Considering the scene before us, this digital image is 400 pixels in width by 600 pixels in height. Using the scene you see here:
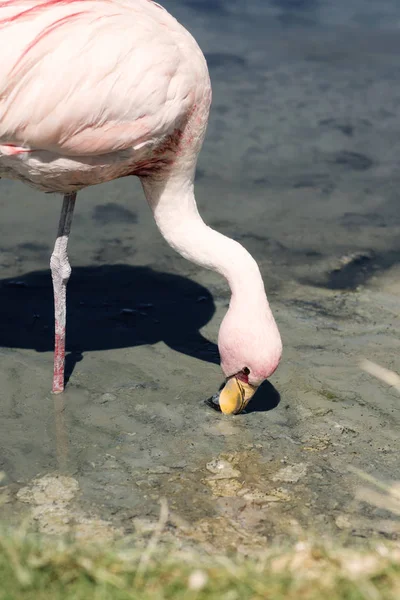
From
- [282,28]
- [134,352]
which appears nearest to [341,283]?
[134,352]

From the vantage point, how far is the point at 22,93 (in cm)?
538

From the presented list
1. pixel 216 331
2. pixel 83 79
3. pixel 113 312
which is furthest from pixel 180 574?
pixel 113 312

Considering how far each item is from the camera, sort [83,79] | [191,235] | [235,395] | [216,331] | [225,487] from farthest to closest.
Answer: [216,331] → [191,235] → [235,395] → [83,79] → [225,487]

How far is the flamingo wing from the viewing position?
5383 mm

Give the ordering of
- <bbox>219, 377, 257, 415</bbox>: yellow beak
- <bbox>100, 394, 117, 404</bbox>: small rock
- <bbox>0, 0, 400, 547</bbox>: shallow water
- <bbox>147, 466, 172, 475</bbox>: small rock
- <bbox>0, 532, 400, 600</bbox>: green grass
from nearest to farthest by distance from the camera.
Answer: <bbox>0, 532, 400, 600</bbox>: green grass < <bbox>0, 0, 400, 547</bbox>: shallow water < <bbox>147, 466, 172, 475</bbox>: small rock < <bbox>219, 377, 257, 415</bbox>: yellow beak < <bbox>100, 394, 117, 404</bbox>: small rock

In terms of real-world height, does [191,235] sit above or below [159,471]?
above

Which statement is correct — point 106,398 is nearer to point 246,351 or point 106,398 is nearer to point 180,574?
point 246,351

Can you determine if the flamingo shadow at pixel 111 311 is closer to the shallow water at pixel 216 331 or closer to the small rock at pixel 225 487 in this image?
the shallow water at pixel 216 331

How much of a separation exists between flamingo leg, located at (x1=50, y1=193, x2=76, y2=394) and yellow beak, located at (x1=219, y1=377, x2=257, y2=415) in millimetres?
1038

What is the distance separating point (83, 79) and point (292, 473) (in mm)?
2431

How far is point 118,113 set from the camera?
547 cm

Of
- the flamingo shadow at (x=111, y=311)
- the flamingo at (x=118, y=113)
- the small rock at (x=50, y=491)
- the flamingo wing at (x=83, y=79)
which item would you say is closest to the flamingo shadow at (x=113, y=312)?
the flamingo shadow at (x=111, y=311)

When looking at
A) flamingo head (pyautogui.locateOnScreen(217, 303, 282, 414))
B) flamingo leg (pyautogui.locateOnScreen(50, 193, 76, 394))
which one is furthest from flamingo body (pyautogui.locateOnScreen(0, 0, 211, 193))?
flamingo head (pyautogui.locateOnScreen(217, 303, 282, 414))

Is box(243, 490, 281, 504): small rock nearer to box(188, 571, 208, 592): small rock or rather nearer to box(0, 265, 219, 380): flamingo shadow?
box(188, 571, 208, 592): small rock
